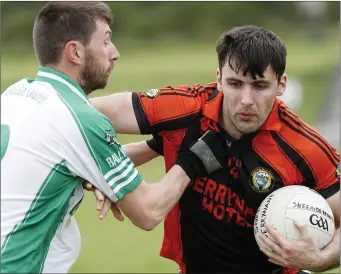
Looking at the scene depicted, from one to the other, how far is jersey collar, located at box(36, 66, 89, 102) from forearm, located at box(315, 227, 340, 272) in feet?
6.39

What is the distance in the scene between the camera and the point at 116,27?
44812 mm

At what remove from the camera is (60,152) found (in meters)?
4.89

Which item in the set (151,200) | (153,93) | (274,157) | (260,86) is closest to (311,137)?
(274,157)

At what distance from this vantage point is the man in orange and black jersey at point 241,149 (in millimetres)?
5707

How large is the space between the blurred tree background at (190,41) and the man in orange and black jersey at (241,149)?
735 inches

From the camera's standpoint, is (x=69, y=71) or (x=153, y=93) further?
(x=153, y=93)

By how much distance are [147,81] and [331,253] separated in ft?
105

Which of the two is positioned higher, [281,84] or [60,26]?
[60,26]

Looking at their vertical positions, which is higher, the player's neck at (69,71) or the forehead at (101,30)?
the forehead at (101,30)

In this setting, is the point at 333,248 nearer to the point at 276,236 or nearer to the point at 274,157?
the point at 276,236

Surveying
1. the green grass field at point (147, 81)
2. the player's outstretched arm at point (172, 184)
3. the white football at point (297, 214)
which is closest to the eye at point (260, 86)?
the player's outstretched arm at point (172, 184)

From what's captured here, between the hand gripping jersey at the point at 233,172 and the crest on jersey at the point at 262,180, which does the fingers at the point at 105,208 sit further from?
the crest on jersey at the point at 262,180

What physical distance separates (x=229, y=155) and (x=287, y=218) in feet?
2.07

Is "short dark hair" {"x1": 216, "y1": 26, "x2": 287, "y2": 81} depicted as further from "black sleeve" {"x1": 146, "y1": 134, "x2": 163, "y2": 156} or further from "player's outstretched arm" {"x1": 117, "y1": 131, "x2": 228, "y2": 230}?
"black sleeve" {"x1": 146, "y1": 134, "x2": 163, "y2": 156}
